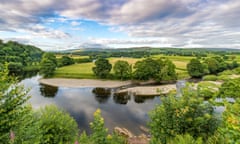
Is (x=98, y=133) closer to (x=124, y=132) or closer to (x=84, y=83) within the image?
(x=124, y=132)

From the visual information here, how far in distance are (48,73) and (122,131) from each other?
4783 centimetres

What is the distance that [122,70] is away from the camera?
56531mm

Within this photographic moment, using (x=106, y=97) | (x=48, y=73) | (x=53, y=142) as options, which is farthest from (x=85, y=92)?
(x=53, y=142)

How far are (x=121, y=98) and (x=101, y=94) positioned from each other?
6.03 metres

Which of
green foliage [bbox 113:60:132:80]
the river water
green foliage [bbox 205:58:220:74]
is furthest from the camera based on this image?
green foliage [bbox 205:58:220:74]

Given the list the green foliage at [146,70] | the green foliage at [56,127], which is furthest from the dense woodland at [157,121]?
the green foliage at [146,70]

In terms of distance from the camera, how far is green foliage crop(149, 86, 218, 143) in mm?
10898

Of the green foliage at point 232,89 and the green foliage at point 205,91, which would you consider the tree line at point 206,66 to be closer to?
the green foliage at point 205,91

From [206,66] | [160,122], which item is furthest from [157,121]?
[206,66]

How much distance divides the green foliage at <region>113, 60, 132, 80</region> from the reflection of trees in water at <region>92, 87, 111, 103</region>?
10314 mm

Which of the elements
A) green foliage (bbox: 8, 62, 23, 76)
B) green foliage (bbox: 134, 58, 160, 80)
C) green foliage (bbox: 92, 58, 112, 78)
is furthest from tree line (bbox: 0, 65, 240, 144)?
green foliage (bbox: 8, 62, 23, 76)

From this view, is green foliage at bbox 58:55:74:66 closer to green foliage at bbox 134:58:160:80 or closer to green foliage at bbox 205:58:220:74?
green foliage at bbox 134:58:160:80

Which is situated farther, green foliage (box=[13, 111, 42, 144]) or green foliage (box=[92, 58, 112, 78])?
green foliage (box=[92, 58, 112, 78])

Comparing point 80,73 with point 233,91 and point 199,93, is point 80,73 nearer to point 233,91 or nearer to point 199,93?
point 233,91
